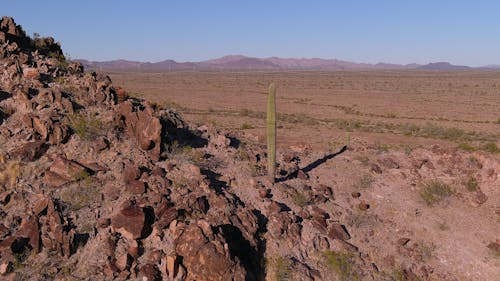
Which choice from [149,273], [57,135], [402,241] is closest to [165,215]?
[149,273]

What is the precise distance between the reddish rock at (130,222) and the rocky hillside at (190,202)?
1.0 inches

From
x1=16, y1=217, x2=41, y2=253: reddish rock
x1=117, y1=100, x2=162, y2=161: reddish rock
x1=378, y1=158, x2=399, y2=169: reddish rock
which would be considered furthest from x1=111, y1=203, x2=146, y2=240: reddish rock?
x1=378, y1=158, x2=399, y2=169: reddish rock

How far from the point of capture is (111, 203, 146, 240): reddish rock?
8680 mm

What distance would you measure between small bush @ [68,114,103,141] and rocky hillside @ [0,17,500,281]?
4 centimetres

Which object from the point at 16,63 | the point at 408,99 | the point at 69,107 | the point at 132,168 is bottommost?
the point at 408,99

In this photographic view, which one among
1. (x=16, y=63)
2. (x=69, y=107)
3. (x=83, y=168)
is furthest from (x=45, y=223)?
(x=16, y=63)

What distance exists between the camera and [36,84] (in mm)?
12195

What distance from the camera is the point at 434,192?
1290 cm

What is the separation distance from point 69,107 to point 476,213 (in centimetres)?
1201

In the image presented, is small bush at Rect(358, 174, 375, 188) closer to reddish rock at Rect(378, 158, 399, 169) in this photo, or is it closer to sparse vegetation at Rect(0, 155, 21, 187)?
reddish rock at Rect(378, 158, 399, 169)

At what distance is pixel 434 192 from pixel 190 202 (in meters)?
7.76

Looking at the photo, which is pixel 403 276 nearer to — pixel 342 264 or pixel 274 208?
pixel 342 264

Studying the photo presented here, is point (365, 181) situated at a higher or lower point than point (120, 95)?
lower

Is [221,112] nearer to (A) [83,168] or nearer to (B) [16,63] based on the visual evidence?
(B) [16,63]
